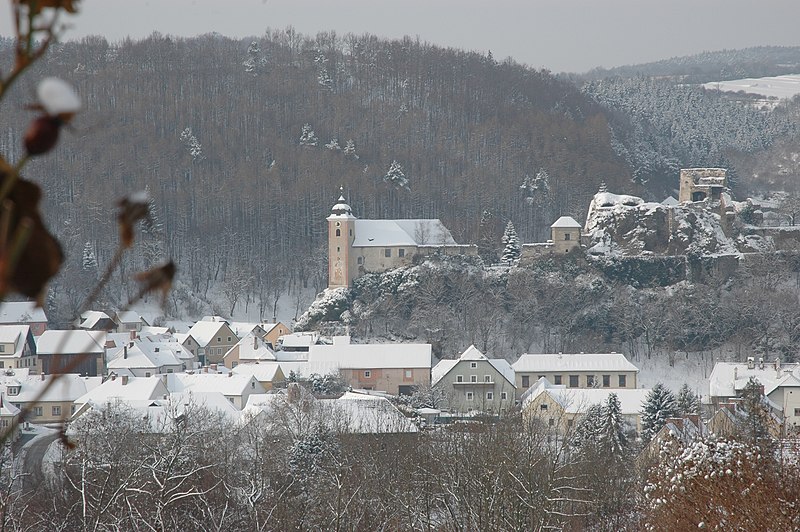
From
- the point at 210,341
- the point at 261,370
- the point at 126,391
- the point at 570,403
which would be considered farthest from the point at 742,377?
the point at 210,341

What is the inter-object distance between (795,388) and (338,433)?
16832mm

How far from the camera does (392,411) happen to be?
2980 centimetres

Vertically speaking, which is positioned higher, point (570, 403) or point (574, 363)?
point (574, 363)

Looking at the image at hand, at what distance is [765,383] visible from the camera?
3628cm

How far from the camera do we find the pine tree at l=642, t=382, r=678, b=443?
102 ft

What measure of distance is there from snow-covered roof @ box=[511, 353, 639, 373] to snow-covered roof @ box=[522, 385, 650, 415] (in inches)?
133

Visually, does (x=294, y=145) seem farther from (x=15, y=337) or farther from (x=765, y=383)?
(x=765, y=383)

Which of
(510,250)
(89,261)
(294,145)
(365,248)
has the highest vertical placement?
(294,145)

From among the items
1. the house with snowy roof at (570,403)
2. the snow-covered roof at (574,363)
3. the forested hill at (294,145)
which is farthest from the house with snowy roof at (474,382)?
the forested hill at (294,145)

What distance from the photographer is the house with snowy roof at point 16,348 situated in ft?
139

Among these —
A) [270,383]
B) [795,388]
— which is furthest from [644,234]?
[270,383]

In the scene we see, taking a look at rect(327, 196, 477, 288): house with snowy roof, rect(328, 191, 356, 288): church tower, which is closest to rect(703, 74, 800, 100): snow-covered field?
rect(327, 196, 477, 288): house with snowy roof

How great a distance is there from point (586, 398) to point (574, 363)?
6271 millimetres

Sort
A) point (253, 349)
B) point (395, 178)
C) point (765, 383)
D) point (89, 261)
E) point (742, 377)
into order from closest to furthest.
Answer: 1. point (765, 383)
2. point (742, 377)
3. point (253, 349)
4. point (89, 261)
5. point (395, 178)
